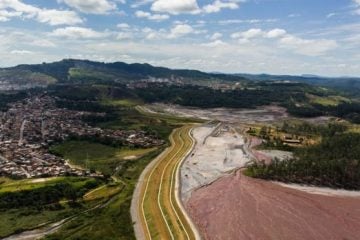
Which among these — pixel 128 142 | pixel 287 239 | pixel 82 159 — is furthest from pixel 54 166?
pixel 287 239

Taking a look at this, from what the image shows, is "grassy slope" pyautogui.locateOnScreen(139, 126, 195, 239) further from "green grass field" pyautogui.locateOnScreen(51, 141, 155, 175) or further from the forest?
the forest

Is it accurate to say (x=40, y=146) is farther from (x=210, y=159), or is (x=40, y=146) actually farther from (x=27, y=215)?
(x=27, y=215)

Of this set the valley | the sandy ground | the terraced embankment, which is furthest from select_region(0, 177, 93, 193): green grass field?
the sandy ground

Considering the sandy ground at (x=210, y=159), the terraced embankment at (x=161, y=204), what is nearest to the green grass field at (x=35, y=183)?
the terraced embankment at (x=161, y=204)

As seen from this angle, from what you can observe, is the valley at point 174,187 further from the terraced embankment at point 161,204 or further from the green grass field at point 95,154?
the green grass field at point 95,154

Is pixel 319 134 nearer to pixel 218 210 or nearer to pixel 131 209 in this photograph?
pixel 218 210

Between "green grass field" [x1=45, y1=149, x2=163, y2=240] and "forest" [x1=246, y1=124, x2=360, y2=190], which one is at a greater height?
"forest" [x1=246, y1=124, x2=360, y2=190]
